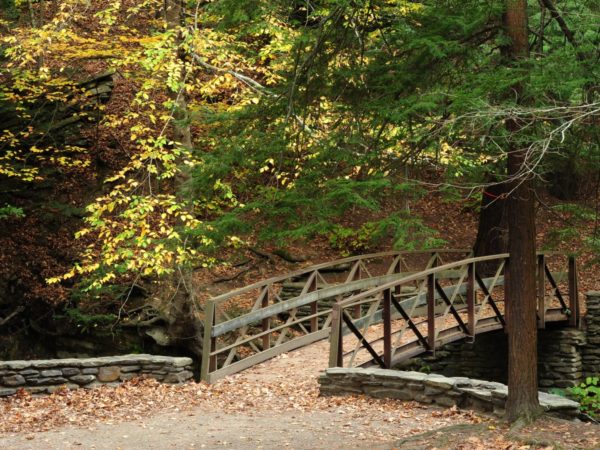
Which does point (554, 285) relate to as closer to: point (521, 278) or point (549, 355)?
point (549, 355)

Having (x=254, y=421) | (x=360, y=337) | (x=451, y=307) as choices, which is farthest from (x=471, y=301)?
(x=254, y=421)

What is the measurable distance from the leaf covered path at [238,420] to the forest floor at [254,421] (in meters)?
0.01

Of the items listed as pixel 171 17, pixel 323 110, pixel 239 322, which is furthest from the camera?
pixel 171 17

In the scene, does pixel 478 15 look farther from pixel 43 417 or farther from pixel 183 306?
pixel 183 306

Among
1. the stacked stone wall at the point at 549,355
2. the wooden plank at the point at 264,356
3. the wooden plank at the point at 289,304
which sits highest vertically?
the wooden plank at the point at 289,304

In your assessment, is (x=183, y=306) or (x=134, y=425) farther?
(x=183, y=306)

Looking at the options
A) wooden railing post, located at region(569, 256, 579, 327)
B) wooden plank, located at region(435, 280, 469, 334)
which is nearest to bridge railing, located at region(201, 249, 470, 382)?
wooden plank, located at region(435, 280, 469, 334)

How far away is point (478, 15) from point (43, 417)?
638cm

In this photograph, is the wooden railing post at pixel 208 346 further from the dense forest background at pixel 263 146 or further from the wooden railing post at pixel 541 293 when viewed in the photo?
the wooden railing post at pixel 541 293

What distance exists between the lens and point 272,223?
340 inches

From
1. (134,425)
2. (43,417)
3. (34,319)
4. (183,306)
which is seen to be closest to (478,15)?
(134,425)

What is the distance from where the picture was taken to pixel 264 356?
11.9 meters

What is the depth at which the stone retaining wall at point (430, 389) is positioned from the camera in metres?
8.30

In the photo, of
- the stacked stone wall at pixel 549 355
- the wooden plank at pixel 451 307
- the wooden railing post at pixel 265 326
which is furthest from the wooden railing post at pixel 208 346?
the stacked stone wall at pixel 549 355
